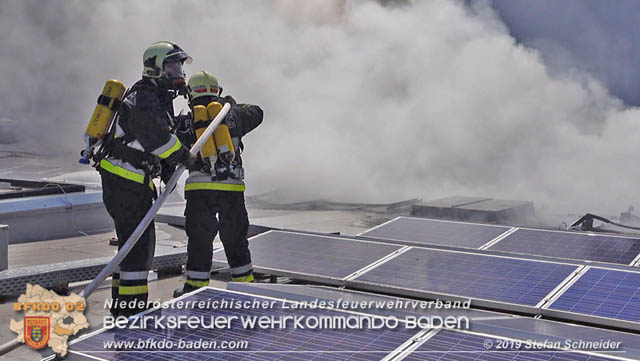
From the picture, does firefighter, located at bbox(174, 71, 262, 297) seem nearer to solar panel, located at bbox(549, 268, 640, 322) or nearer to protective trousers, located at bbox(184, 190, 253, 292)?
protective trousers, located at bbox(184, 190, 253, 292)

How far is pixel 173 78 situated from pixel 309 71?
54.1ft

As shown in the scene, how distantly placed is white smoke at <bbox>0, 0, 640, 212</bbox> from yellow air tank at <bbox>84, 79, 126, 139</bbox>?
1050 cm

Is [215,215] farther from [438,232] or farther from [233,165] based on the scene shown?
[438,232]

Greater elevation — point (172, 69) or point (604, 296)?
point (172, 69)

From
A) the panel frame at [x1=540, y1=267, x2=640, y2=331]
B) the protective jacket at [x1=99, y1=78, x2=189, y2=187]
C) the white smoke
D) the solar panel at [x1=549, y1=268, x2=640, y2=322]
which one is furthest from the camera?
Answer: the white smoke

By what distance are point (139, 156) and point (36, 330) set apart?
1522mm

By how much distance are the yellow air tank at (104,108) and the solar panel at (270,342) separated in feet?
6.05

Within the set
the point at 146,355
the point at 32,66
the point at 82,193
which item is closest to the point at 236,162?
the point at 146,355

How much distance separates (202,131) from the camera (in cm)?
577

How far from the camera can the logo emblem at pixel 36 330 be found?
4.12 meters

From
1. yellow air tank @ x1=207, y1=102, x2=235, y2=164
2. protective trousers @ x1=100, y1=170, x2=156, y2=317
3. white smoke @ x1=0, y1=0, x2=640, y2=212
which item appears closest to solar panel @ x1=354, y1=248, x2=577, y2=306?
yellow air tank @ x1=207, y1=102, x2=235, y2=164

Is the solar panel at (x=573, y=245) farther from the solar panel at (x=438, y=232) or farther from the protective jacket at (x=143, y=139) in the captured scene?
the protective jacket at (x=143, y=139)

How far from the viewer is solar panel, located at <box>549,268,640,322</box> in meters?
4.82

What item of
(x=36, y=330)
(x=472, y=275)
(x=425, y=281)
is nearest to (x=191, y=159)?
(x=36, y=330)
